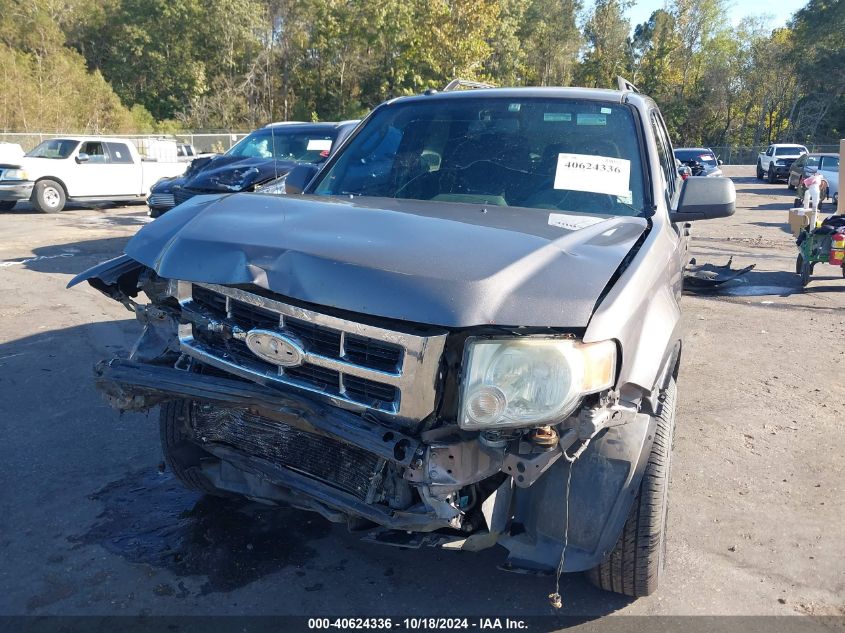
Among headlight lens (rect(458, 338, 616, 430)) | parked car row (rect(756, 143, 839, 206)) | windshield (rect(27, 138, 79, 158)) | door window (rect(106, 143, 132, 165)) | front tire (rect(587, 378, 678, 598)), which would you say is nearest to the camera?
headlight lens (rect(458, 338, 616, 430))

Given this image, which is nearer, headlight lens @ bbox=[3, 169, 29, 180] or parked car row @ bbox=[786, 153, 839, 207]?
headlight lens @ bbox=[3, 169, 29, 180]

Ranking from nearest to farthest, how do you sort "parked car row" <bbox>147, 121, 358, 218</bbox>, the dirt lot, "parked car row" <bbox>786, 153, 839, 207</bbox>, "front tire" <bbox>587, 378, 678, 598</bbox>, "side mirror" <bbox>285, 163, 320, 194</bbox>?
"front tire" <bbox>587, 378, 678, 598</bbox> → the dirt lot → "side mirror" <bbox>285, 163, 320, 194</bbox> → "parked car row" <bbox>147, 121, 358, 218</bbox> → "parked car row" <bbox>786, 153, 839, 207</bbox>

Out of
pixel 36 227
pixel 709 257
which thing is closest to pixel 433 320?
pixel 709 257

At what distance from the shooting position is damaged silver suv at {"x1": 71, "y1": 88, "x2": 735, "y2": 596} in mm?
2197

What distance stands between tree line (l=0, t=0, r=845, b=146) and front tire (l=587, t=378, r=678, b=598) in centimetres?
2929

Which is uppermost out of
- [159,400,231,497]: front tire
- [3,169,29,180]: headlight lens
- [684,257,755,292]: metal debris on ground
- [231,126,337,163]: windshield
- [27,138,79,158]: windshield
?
[27,138,79,158]: windshield

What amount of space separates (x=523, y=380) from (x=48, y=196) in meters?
17.0

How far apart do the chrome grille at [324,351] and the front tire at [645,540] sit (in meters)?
0.94

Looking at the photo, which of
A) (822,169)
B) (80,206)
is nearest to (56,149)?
(80,206)

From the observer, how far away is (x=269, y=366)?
2.53 m

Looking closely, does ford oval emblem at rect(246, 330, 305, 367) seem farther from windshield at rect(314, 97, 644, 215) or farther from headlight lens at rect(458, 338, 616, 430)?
windshield at rect(314, 97, 644, 215)

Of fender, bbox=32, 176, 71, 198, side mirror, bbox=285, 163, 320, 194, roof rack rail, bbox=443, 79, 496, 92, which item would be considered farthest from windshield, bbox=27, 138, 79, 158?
side mirror, bbox=285, 163, 320, 194

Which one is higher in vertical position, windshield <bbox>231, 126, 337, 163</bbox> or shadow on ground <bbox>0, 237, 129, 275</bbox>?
windshield <bbox>231, 126, 337, 163</bbox>

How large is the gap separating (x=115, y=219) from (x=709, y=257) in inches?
470
